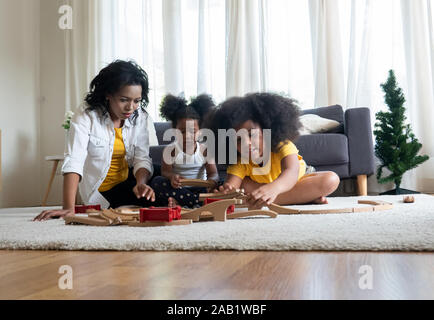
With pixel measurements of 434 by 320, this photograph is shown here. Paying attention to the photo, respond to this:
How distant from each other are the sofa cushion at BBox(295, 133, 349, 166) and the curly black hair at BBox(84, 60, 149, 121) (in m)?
1.31

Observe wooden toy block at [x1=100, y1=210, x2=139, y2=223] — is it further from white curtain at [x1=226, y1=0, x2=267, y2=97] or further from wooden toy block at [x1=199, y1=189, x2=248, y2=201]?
white curtain at [x1=226, y1=0, x2=267, y2=97]

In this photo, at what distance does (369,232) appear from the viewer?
924mm

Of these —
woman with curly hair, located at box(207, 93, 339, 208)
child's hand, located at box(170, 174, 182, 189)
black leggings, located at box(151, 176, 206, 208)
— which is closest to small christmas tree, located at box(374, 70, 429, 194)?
woman with curly hair, located at box(207, 93, 339, 208)

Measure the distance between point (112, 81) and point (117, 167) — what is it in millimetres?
399

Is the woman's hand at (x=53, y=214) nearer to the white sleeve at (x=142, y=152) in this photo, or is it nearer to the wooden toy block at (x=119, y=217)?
the wooden toy block at (x=119, y=217)

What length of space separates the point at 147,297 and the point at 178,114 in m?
1.86

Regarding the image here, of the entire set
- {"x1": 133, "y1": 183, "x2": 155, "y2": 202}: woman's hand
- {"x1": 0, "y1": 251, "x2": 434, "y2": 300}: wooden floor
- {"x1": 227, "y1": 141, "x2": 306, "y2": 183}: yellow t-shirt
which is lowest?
{"x1": 0, "y1": 251, "x2": 434, "y2": 300}: wooden floor

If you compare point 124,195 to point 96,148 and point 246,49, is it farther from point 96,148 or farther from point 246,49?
point 246,49

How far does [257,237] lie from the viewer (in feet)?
2.96

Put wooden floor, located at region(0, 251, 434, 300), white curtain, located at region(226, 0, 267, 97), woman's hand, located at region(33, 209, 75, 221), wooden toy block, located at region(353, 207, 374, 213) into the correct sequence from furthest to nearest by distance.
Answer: white curtain, located at region(226, 0, 267, 97) → woman's hand, located at region(33, 209, 75, 221) → wooden toy block, located at region(353, 207, 374, 213) → wooden floor, located at region(0, 251, 434, 300)

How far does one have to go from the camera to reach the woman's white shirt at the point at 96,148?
179 cm

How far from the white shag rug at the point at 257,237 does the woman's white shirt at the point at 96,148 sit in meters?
0.63

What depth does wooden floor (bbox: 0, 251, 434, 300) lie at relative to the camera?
20.1 inches

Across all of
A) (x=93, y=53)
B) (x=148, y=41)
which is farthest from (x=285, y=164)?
(x=93, y=53)
